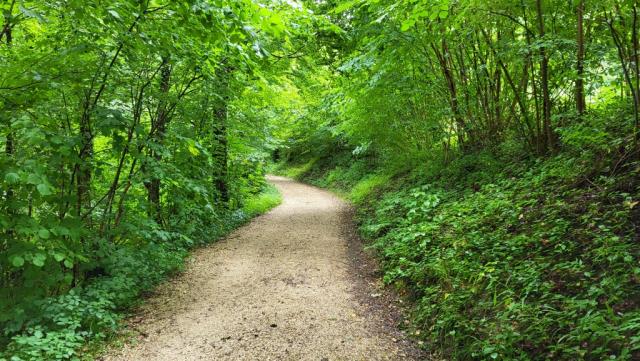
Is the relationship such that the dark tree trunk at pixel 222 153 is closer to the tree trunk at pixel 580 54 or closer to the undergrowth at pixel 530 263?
the undergrowth at pixel 530 263

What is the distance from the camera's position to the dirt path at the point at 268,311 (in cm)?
401

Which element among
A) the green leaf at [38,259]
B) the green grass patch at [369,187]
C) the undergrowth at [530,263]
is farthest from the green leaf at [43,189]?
the green grass patch at [369,187]

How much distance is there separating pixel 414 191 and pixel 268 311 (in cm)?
478

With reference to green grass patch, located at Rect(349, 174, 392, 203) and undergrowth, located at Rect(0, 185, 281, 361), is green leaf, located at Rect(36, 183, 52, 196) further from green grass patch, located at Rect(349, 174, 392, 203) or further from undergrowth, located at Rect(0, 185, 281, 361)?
green grass patch, located at Rect(349, 174, 392, 203)

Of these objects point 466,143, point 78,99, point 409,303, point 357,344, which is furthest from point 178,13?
point 466,143

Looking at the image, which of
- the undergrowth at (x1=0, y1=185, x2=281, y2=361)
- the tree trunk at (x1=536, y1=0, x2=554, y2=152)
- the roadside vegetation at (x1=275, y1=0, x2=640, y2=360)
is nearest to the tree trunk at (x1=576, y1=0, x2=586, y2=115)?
the roadside vegetation at (x1=275, y1=0, x2=640, y2=360)

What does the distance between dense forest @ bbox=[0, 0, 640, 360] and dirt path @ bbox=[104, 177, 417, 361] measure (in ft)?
1.35

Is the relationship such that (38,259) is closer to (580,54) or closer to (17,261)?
(17,261)

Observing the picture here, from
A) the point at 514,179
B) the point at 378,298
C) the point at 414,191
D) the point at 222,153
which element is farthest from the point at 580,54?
the point at 222,153

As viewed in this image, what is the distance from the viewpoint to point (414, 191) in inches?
332

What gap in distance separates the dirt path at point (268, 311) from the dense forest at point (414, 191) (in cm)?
41

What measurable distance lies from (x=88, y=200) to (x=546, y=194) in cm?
641

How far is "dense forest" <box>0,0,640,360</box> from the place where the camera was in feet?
11.3

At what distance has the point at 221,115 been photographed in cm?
920
